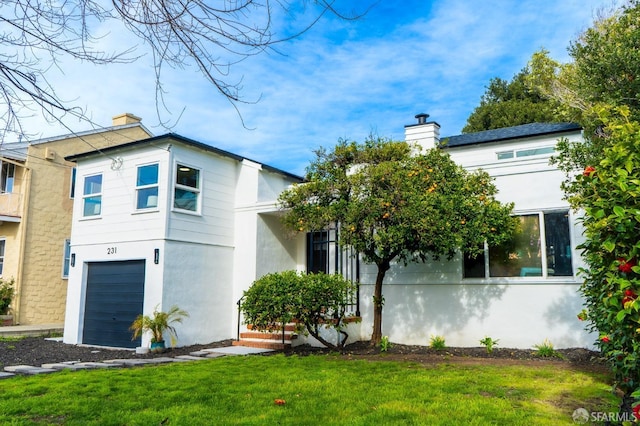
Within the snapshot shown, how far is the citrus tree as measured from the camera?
121 inches

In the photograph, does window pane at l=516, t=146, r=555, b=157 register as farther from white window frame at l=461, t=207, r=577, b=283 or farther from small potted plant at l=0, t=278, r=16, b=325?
small potted plant at l=0, t=278, r=16, b=325

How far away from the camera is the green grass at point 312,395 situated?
4766 millimetres

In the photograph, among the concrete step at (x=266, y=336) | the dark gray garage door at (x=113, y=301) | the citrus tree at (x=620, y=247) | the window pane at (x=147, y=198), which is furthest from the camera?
the window pane at (x=147, y=198)

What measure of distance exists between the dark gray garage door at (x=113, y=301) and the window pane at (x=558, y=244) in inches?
377

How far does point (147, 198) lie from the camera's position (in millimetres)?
12734

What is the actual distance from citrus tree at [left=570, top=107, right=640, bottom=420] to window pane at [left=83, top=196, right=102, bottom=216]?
1312 cm

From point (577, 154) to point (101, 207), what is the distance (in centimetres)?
1188

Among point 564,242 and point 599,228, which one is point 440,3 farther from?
point 564,242

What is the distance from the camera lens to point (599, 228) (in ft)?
11.3

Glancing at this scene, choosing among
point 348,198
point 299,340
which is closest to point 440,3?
point 348,198

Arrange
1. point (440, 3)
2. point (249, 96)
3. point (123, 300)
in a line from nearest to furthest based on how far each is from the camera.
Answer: point (249, 96) → point (440, 3) → point (123, 300)

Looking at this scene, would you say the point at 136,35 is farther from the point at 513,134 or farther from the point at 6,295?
the point at 6,295

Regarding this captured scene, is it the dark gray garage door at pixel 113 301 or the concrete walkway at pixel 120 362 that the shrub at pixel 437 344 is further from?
the dark gray garage door at pixel 113 301

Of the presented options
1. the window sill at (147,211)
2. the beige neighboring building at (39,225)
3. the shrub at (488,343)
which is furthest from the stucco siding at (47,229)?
the shrub at (488,343)
